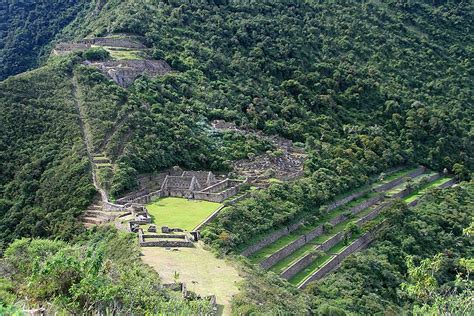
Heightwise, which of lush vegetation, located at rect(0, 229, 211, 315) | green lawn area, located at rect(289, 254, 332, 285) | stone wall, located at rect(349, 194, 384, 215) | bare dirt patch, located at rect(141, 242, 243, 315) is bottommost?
stone wall, located at rect(349, 194, 384, 215)

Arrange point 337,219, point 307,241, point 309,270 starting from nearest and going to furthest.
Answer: point 309,270
point 307,241
point 337,219

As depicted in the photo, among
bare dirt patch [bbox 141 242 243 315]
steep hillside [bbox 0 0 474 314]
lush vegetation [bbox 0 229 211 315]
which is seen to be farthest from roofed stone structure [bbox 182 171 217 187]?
lush vegetation [bbox 0 229 211 315]

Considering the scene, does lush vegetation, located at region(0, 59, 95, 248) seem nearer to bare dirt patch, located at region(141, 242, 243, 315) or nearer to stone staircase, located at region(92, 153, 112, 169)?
stone staircase, located at region(92, 153, 112, 169)

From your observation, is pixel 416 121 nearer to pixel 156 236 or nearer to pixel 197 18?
pixel 197 18

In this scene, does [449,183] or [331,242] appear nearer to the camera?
[331,242]

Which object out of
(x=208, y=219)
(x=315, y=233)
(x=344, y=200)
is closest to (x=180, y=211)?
(x=208, y=219)

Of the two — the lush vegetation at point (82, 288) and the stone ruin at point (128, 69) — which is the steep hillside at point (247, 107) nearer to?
the lush vegetation at point (82, 288)

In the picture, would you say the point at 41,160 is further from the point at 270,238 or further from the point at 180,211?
the point at 270,238
